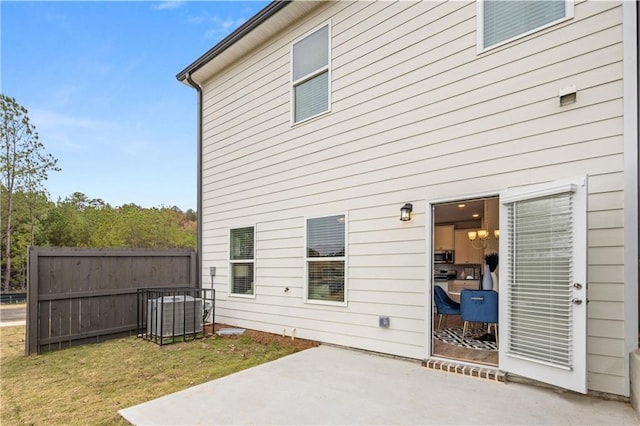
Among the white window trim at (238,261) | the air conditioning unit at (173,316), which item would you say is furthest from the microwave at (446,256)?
the air conditioning unit at (173,316)

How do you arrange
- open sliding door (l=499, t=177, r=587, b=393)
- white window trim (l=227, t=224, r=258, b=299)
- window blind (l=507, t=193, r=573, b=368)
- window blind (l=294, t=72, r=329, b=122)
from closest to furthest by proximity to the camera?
open sliding door (l=499, t=177, r=587, b=393), window blind (l=507, t=193, r=573, b=368), window blind (l=294, t=72, r=329, b=122), white window trim (l=227, t=224, r=258, b=299)

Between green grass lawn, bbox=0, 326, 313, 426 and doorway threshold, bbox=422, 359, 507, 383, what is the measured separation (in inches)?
78.8

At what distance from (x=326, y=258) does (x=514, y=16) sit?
3.86 m

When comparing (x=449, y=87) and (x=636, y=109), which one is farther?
(x=449, y=87)

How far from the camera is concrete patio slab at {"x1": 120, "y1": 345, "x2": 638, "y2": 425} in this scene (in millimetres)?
2809

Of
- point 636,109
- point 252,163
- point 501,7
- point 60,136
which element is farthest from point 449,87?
A: point 60,136

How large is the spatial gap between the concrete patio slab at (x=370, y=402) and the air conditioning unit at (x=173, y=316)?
2.34m

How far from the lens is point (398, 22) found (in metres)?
4.82

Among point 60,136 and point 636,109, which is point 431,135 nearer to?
point 636,109

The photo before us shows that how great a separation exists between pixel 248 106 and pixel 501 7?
15.3 feet

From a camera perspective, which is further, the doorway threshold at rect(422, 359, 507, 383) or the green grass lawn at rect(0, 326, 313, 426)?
the doorway threshold at rect(422, 359, 507, 383)

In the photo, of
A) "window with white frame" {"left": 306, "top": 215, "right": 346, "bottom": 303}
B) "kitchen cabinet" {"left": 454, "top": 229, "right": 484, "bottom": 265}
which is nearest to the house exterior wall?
"window with white frame" {"left": 306, "top": 215, "right": 346, "bottom": 303}

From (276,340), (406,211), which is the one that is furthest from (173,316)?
(406,211)

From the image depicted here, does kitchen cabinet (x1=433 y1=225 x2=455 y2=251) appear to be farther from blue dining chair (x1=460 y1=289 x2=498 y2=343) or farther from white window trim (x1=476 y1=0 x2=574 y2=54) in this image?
white window trim (x1=476 y1=0 x2=574 y2=54)
